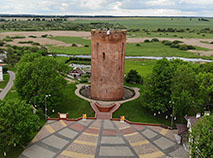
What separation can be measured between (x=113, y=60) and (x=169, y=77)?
11319 millimetres

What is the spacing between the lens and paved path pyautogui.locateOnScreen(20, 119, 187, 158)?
28.4 m

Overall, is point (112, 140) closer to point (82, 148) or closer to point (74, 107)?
point (82, 148)

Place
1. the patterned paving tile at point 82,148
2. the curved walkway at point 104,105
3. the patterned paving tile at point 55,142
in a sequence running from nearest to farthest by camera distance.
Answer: the patterned paving tile at point 82,148 < the patterned paving tile at point 55,142 < the curved walkway at point 104,105

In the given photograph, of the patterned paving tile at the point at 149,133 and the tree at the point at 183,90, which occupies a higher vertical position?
the tree at the point at 183,90

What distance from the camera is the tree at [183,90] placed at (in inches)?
1328

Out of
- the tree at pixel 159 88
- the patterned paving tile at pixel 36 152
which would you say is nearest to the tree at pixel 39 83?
the patterned paving tile at pixel 36 152

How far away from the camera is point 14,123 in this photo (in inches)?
1073

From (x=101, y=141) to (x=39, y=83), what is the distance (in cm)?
1532

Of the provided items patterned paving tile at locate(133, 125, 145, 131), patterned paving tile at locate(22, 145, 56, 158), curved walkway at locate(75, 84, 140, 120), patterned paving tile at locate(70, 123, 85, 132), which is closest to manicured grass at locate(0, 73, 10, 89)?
curved walkway at locate(75, 84, 140, 120)

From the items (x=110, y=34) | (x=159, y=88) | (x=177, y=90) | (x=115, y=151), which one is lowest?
(x=115, y=151)

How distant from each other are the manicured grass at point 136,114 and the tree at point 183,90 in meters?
4.66

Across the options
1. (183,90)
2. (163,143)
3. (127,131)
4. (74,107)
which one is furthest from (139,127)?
(74,107)

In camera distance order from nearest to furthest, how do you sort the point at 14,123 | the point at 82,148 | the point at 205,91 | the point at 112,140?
1. the point at 14,123
2. the point at 82,148
3. the point at 112,140
4. the point at 205,91

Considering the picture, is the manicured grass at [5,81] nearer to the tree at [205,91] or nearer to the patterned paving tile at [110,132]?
the patterned paving tile at [110,132]
